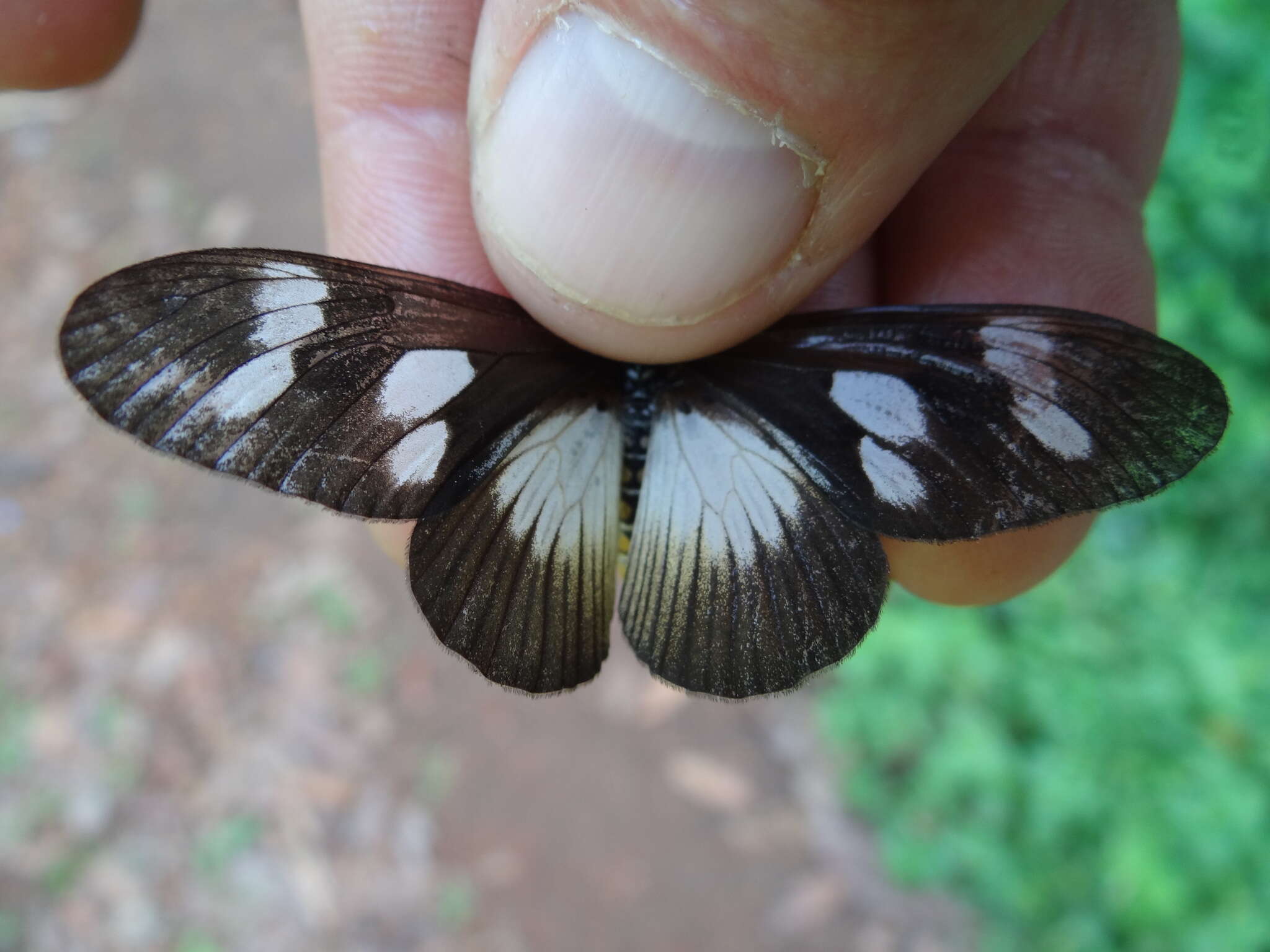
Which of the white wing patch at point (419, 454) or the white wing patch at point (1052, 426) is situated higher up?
the white wing patch at point (1052, 426)

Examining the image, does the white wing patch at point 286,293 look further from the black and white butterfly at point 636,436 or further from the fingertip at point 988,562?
the fingertip at point 988,562

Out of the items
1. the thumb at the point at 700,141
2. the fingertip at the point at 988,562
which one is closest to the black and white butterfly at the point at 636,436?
the thumb at the point at 700,141

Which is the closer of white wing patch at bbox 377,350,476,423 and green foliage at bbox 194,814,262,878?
white wing patch at bbox 377,350,476,423

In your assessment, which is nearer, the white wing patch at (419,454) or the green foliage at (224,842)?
the white wing patch at (419,454)

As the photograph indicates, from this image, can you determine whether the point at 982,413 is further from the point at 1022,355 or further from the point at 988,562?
the point at 988,562

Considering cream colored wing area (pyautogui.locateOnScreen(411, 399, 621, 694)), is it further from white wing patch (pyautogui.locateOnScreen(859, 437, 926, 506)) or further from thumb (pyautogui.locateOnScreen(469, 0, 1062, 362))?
white wing patch (pyautogui.locateOnScreen(859, 437, 926, 506))

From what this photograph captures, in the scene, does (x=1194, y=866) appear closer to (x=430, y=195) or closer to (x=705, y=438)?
(x=705, y=438)

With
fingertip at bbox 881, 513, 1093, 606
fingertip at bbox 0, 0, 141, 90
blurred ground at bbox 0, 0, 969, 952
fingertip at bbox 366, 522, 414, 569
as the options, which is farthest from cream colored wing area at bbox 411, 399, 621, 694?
blurred ground at bbox 0, 0, 969, 952

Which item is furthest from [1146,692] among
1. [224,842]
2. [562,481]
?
[224,842]
